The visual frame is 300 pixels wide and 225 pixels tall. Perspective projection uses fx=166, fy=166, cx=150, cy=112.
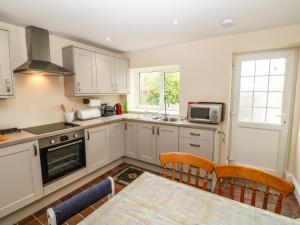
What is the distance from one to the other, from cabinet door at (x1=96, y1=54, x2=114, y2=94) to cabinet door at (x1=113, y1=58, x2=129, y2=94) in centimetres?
10

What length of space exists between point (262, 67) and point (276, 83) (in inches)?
12.0

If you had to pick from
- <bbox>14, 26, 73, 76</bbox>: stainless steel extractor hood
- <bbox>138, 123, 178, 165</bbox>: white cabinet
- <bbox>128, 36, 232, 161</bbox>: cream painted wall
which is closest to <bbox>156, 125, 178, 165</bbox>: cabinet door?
<bbox>138, 123, 178, 165</bbox>: white cabinet

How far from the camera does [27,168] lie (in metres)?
1.77

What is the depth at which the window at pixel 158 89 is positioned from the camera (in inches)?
131

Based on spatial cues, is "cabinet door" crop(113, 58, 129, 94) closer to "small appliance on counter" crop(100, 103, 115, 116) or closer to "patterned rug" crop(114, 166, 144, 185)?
"small appliance on counter" crop(100, 103, 115, 116)

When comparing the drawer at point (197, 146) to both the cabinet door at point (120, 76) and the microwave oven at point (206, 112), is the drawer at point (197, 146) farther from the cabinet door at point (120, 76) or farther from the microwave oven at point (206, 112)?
the cabinet door at point (120, 76)

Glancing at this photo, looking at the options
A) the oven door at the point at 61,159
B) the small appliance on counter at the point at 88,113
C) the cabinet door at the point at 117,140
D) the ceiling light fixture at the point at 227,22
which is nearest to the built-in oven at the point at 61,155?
the oven door at the point at 61,159

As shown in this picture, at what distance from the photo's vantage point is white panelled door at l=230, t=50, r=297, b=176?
7.77 ft

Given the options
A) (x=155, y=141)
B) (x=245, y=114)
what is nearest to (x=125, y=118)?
(x=155, y=141)

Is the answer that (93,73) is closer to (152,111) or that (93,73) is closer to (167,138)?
(152,111)

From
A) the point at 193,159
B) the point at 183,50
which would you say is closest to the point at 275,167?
the point at 193,159

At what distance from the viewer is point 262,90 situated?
99.0 inches

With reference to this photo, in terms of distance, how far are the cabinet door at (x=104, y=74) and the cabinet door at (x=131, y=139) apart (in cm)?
72

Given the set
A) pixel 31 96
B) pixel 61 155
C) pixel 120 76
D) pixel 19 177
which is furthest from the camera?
pixel 120 76
